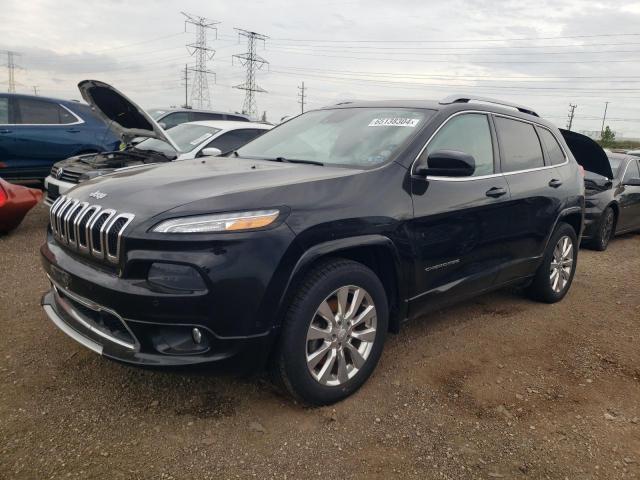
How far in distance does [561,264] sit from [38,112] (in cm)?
801

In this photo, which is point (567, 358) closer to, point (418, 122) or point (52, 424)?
point (418, 122)

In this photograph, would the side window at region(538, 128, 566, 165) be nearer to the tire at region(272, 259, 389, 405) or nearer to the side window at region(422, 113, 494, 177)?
the side window at region(422, 113, 494, 177)

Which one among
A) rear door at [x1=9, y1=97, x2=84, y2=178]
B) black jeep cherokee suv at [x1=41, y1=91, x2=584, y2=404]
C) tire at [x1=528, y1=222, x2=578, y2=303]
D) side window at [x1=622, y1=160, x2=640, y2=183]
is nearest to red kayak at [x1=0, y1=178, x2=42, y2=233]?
rear door at [x1=9, y1=97, x2=84, y2=178]

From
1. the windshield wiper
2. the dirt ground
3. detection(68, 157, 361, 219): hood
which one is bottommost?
the dirt ground

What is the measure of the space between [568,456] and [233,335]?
1.78 m

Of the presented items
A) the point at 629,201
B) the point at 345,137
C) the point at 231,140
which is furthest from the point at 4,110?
the point at 629,201

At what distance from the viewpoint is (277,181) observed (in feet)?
9.04

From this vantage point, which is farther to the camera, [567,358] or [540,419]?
[567,358]

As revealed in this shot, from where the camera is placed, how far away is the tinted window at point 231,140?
23.6 ft

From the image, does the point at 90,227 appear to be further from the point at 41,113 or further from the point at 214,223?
the point at 41,113

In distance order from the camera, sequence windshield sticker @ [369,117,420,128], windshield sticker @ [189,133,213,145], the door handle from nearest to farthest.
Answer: windshield sticker @ [369,117,420,128] < the door handle < windshield sticker @ [189,133,213,145]

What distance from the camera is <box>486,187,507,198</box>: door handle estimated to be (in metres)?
3.70

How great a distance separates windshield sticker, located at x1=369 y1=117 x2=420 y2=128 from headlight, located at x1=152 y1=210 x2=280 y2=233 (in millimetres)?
1426

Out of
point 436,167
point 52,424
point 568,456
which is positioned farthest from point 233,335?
point 568,456
